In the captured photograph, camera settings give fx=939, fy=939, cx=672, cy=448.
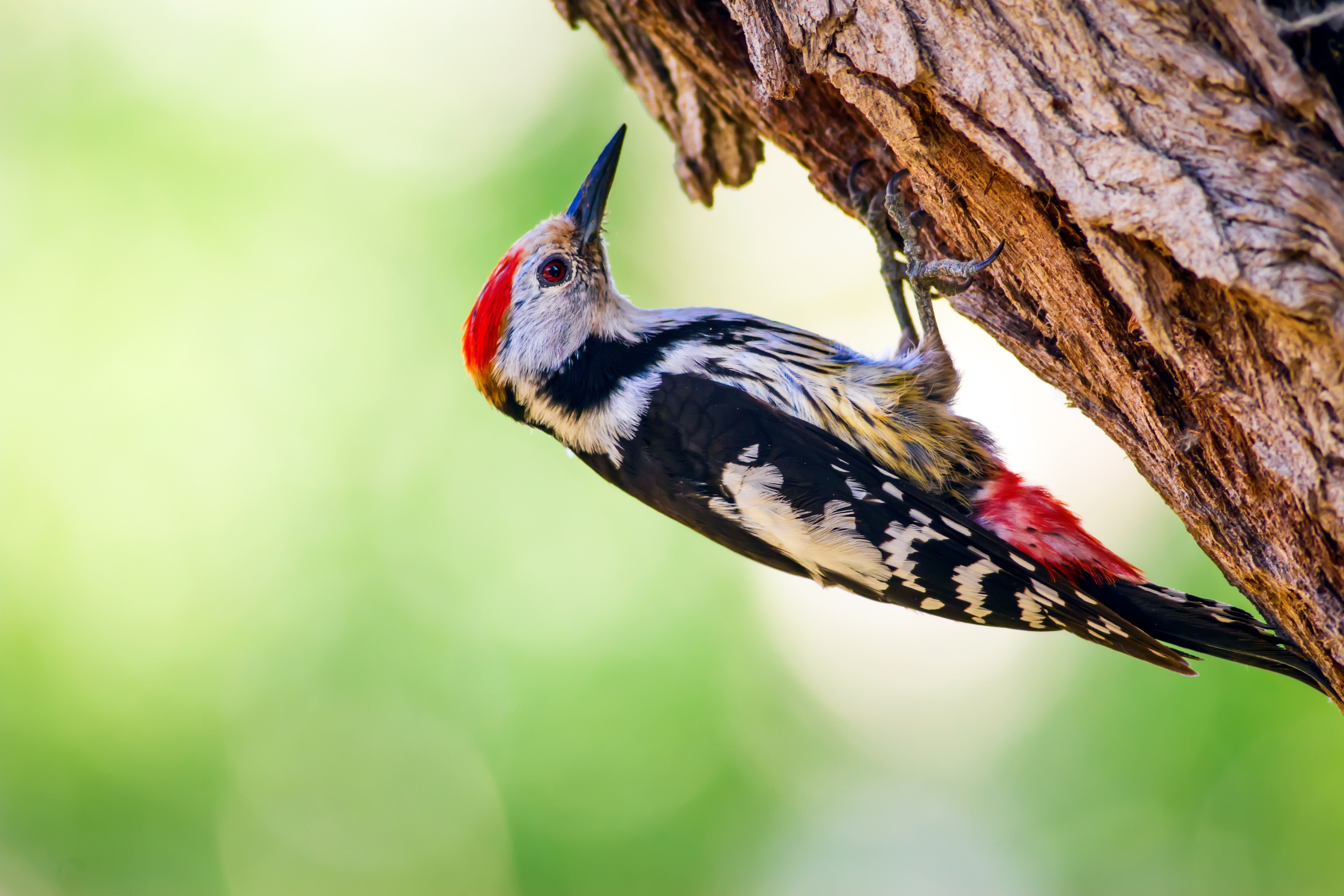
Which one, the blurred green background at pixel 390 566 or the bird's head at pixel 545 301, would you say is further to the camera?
the blurred green background at pixel 390 566

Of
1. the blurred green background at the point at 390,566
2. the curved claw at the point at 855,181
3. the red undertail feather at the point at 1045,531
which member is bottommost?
the blurred green background at the point at 390,566

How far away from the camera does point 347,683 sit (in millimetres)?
5562

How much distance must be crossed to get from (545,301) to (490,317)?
0.19 m

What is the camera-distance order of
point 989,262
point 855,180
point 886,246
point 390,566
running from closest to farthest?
point 989,262
point 855,180
point 886,246
point 390,566

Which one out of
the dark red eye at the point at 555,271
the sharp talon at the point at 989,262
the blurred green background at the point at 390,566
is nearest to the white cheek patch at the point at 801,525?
the sharp talon at the point at 989,262

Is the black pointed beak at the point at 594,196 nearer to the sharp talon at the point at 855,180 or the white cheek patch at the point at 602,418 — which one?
the white cheek patch at the point at 602,418

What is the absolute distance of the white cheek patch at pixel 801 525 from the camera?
2.78 metres

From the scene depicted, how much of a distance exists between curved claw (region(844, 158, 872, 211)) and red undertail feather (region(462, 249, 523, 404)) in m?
1.10

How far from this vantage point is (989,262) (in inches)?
88.8

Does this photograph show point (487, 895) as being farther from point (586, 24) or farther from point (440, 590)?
point (586, 24)

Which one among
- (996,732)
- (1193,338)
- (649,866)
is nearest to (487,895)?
(649,866)

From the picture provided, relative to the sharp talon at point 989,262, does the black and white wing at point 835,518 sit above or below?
below

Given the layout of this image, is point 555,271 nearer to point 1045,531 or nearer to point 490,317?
point 490,317

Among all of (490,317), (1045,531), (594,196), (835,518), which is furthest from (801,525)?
(594,196)
